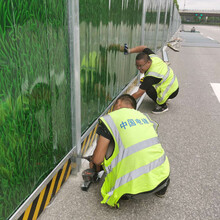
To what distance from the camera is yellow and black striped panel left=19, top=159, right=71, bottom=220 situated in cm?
200

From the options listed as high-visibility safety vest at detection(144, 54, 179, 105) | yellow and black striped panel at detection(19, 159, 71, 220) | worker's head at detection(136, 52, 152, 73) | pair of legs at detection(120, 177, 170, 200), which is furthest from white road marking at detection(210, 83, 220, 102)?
yellow and black striped panel at detection(19, 159, 71, 220)

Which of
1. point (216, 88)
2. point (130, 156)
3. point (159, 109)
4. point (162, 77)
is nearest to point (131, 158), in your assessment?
point (130, 156)

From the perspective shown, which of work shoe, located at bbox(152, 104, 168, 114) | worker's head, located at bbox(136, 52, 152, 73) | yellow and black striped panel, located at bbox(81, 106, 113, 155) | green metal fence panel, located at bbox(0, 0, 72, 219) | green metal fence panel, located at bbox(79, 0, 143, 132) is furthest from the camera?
work shoe, located at bbox(152, 104, 168, 114)

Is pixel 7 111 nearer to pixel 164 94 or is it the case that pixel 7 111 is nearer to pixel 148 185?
pixel 148 185

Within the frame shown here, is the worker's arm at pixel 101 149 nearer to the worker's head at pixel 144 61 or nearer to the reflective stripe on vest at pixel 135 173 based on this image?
the reflective stripe on vest at pixel 135 173

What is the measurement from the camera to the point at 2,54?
1416 millimetres

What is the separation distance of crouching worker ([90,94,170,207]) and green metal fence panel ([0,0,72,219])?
0.49 m

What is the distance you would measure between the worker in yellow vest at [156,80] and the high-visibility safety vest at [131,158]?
212 centimetres

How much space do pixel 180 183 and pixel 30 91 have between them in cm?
201

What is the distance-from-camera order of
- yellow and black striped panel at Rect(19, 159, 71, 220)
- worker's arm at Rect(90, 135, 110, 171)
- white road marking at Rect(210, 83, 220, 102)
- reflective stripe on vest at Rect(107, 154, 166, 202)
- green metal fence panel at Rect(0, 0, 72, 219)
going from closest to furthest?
green metal fence panel at Rect(0, 0, 72, 219), yellow and black striped panel at Rect(19, 159, 71, 220), reflective stripe on vest at Rect(107, 154, 166, 202), worker's arm at Rect(90, 135, 110, 171), white road marking at Rect(210, 83, 220, 102)

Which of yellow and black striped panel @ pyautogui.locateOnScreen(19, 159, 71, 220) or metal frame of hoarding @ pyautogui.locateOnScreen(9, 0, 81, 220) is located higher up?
metal frame of hoarding @ pyautogui.locateOnScreen(9, 0, 81, 220)

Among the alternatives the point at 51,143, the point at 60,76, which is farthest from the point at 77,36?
the point at 51,143

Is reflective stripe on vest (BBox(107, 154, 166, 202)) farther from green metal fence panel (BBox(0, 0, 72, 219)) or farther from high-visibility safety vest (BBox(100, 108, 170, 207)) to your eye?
green metal fence panel (BBox(0, 0, 72, 219))

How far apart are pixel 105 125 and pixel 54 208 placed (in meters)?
0.94
